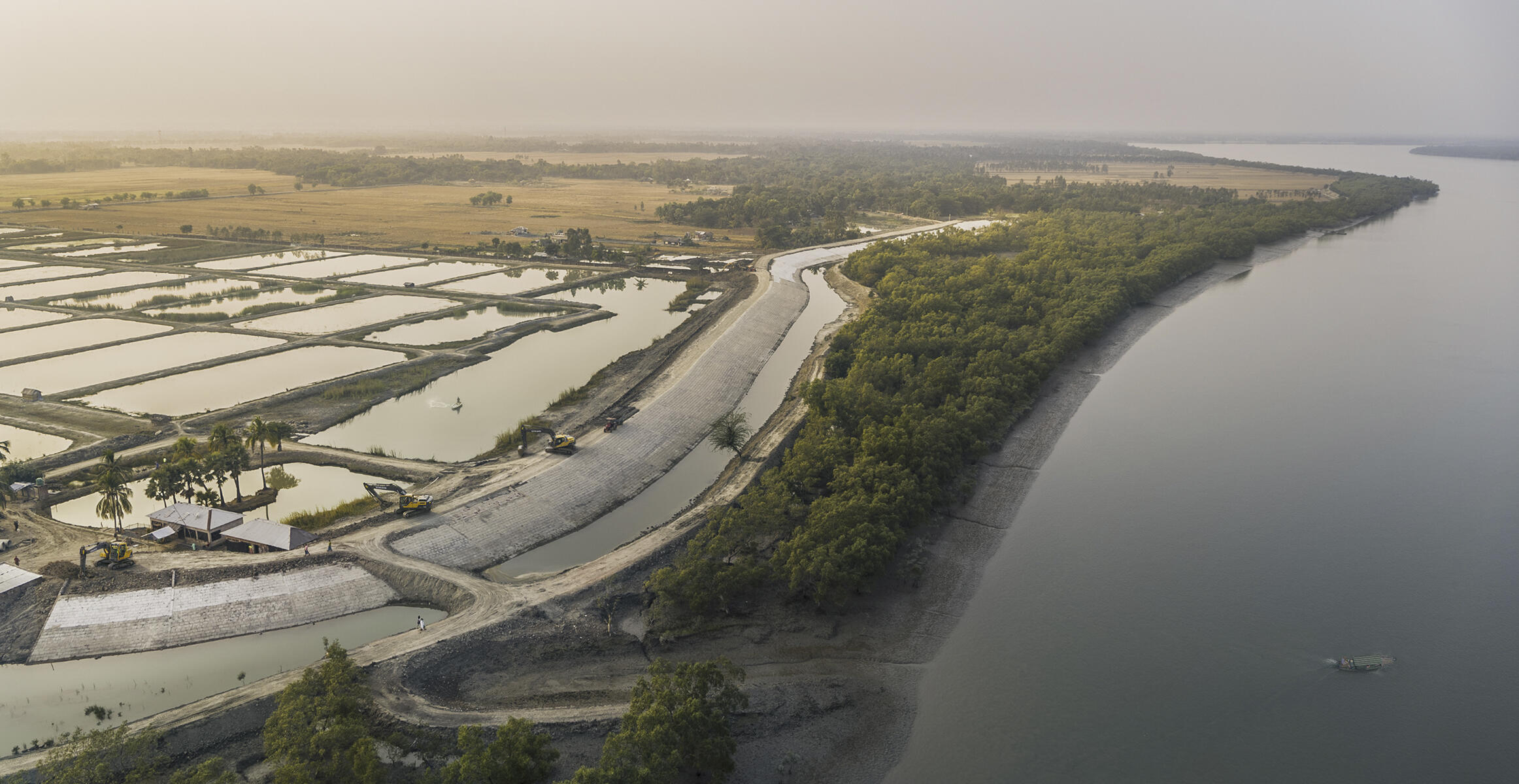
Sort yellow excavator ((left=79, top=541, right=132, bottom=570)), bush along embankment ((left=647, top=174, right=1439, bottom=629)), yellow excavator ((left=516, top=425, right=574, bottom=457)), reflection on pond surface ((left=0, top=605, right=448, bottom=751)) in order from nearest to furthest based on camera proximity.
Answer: reflection on pond surface ((left=0, top=605, right=448, bottom=751)), yellow excavator ((left=79, top=541, right=132, bottom=570)), bush along embankment ((left=647, top=174, right=1439, bottom=629)), yellow excavator ((left=516, top=425, right=574, bottom=457))

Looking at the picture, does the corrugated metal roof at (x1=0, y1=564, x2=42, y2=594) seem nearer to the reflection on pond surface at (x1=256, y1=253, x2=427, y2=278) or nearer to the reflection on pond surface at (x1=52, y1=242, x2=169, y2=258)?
the reflection on pond surface at (x1=256, y1=253, x2=427, y2=278)

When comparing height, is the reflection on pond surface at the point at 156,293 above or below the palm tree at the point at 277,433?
above

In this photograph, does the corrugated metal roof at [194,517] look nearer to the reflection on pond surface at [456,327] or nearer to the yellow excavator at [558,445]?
the yellow excavator at [558,445]

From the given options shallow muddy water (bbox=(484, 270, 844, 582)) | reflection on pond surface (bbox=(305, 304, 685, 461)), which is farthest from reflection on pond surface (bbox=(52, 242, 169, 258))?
shallow muddy water (bbox=(484, 270, 844, 582))

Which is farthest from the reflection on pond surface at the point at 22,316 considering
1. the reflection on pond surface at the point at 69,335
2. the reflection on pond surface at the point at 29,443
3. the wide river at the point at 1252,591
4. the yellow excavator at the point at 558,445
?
the wide river at the point at 1252,591

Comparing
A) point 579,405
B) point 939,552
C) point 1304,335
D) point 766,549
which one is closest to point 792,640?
point 766,549

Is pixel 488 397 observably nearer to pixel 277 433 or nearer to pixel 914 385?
pixel 277 433
